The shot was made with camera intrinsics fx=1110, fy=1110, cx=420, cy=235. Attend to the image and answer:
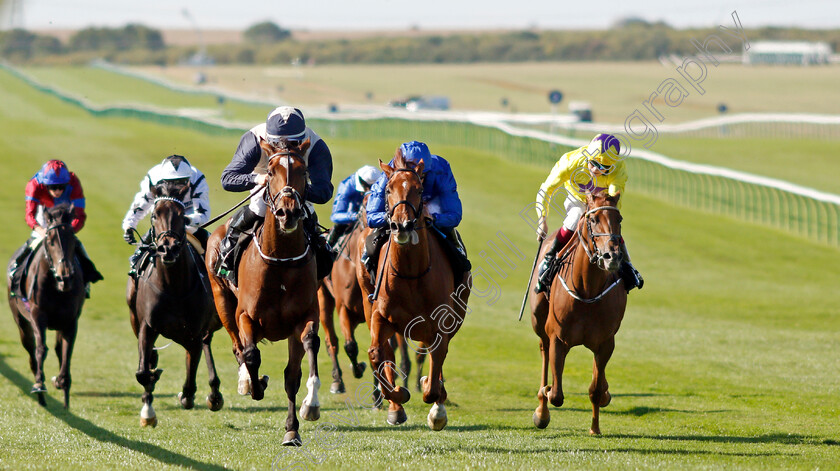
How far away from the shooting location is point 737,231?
2539 cm

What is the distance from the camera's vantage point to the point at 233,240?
9.29 m

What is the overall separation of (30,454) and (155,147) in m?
31.6

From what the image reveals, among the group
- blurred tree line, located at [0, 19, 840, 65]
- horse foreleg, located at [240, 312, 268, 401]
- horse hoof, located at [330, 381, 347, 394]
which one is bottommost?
horse hoof, located at [330, 381, 347, 394]

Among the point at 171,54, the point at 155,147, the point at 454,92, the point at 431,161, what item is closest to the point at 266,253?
the point at 431,161

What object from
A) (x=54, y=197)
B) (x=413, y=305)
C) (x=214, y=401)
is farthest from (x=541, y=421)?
(x=54, y=197)

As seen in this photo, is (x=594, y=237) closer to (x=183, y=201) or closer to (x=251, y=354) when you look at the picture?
(x=251, y=354)

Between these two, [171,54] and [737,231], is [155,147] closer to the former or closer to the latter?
[737,231]

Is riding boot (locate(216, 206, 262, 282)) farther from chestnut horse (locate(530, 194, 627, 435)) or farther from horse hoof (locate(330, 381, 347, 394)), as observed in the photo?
horse hoof (locate(330, 381, 347, 394))

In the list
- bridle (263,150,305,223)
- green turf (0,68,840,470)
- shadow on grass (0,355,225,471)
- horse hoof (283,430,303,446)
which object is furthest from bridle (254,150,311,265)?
shadow on grass (0,355,225,471)

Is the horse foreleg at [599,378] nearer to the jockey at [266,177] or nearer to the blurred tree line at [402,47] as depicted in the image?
the jockey at [266,177]

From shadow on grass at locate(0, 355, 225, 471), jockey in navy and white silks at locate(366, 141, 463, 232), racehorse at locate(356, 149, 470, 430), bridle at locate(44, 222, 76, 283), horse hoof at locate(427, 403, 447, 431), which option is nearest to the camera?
shadow on grass at locate(0, 355, 225, 471)

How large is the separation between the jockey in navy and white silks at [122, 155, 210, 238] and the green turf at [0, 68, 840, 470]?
1906mm

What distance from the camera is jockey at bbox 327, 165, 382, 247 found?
39.4ft

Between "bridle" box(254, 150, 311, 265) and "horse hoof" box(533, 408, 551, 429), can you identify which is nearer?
"bridle" box(254, 150, 311, 265)
